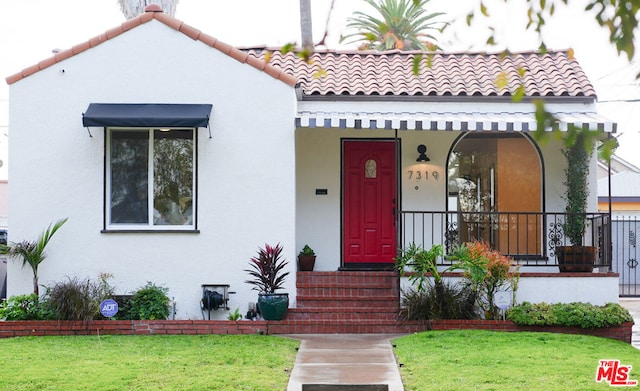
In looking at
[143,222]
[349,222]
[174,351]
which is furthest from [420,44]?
[174,351]

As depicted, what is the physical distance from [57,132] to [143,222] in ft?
6.89

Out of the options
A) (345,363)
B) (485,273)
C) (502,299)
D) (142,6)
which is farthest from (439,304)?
(142,6)

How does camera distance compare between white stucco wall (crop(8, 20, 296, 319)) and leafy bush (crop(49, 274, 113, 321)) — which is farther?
white stucco wall (crop(8, 20, 296, 319))

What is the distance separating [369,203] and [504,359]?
6588 mm

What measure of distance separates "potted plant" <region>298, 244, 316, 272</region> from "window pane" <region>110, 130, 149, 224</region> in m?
3.13

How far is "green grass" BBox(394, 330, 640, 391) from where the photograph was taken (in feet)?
30.8

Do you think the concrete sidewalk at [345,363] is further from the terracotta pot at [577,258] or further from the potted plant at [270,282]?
the terracotta pot at [577,258]

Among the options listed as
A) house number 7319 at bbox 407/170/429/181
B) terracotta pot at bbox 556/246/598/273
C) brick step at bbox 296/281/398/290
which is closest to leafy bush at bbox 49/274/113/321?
brick step at bbox 296/281/398/290

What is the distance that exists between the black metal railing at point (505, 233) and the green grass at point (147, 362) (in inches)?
194

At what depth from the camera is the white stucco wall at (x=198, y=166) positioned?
47.6ft

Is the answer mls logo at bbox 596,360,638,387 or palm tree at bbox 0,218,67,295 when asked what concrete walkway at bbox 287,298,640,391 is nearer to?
mls logo at bbox 596,360,638,387

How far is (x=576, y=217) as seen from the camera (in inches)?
621

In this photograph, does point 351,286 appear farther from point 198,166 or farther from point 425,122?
point 198,166

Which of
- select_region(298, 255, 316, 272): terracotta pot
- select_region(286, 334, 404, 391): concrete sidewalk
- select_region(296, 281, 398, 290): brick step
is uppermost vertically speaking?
select_region(298, 255, 316, 272): terracotta pot
